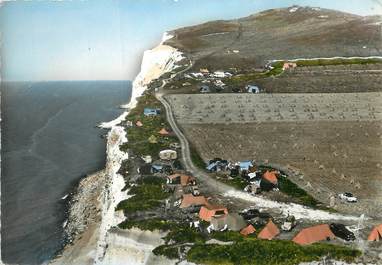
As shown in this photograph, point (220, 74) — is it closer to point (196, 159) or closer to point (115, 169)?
point (196, 159)

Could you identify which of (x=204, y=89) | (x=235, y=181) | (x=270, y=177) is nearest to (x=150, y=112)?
(x=204, y=89)

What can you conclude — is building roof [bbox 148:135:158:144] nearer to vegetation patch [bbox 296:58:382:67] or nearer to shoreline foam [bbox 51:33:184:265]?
shoreline foam [bbox 51:33:184:265]

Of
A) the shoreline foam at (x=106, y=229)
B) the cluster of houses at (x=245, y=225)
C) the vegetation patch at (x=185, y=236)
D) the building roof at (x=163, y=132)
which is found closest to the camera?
the cluster of houses at (x=245, y=225)

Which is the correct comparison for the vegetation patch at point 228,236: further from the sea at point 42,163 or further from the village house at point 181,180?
the sea at point 42,163

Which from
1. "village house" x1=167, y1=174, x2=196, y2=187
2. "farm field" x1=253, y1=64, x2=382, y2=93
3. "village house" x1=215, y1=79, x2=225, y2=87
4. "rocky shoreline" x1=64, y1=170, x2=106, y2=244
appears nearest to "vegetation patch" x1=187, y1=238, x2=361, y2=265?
"village house" x1=167, y1=174, x2=196, y2=187

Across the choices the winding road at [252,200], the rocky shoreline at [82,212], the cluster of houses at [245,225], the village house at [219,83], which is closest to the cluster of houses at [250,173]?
the winding road at [252,200]

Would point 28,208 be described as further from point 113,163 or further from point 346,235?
point 346,235
